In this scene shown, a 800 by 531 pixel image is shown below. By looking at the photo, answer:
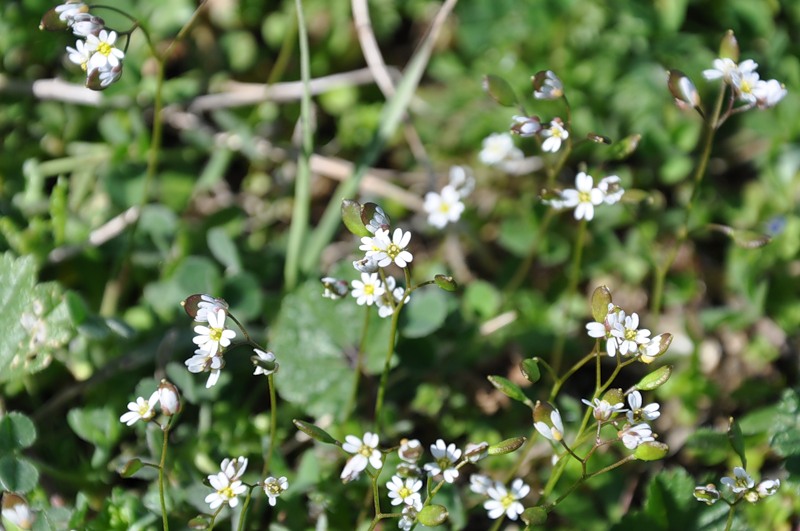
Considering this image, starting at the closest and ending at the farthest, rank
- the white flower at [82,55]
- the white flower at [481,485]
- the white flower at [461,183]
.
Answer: the white flower at [481,485], the white flower at [82,55], the white flower at [461,183]

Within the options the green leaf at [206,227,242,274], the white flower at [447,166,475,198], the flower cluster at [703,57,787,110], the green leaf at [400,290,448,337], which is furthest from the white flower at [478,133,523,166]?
the green leaf at [206,227,242,274]

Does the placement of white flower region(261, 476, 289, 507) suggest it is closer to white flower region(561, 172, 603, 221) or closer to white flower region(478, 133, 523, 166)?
white flower region(561, 172, 603, 221)

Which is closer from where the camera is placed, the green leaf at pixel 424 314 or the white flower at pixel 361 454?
the white flower at pixel 361 454

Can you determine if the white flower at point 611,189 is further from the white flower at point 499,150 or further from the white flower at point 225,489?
the white flower at point 225,489

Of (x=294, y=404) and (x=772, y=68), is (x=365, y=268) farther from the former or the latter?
(x=772, y=68)

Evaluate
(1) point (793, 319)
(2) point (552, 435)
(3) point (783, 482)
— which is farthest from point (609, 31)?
(2) point (552, 435)

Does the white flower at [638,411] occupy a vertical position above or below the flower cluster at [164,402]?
above

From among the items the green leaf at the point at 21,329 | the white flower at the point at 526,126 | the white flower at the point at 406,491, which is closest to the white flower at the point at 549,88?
the white flower at the point at 526,126
